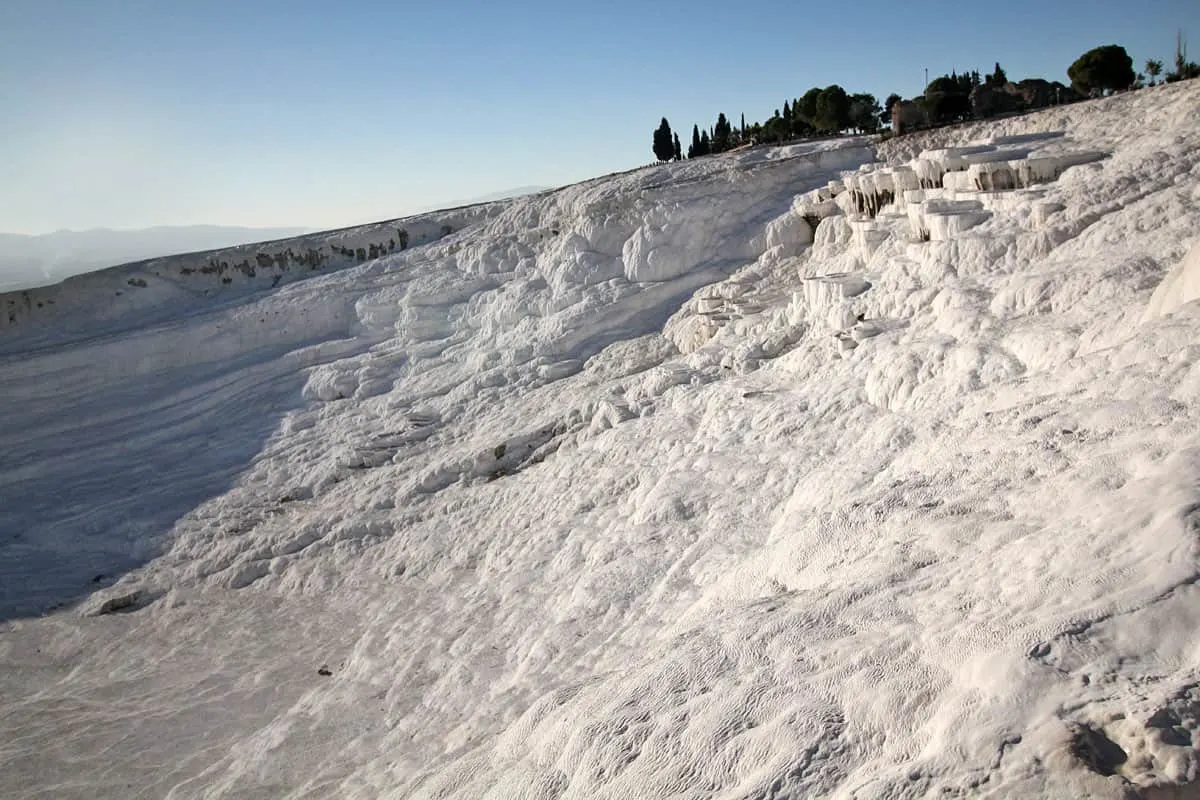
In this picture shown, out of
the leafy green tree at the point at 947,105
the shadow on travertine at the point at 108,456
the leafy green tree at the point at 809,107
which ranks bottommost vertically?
the shadow on travertine at the point at 108,456

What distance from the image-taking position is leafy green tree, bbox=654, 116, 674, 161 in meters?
35.7

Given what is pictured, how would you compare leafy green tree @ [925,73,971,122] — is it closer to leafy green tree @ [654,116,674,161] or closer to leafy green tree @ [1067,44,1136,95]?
leafy green tree @ [1067,44,1136,95]

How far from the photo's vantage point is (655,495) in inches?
435

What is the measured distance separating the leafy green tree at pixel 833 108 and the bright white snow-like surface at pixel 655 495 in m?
7.18

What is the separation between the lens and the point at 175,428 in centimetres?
1875

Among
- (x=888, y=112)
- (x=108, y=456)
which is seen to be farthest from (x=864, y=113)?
(x=108, y=456)

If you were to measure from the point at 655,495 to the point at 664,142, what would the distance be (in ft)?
91.8

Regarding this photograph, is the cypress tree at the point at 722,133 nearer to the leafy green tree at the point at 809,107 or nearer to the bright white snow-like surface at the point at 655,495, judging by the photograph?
the leafy green tree at the point at 809,107

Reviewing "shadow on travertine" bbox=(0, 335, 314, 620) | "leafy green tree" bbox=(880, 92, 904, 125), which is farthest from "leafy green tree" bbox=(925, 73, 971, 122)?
"shadow on travertine" bbox=(0, 335, 314, 620)

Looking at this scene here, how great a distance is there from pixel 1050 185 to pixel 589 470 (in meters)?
8.87

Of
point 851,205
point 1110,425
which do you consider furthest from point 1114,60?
point 1110,425

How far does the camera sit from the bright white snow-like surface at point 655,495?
4.55 meters

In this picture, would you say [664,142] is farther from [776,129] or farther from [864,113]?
[864,113]

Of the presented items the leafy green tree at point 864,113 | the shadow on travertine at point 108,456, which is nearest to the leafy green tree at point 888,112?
the leafy green tree at point 864,113
